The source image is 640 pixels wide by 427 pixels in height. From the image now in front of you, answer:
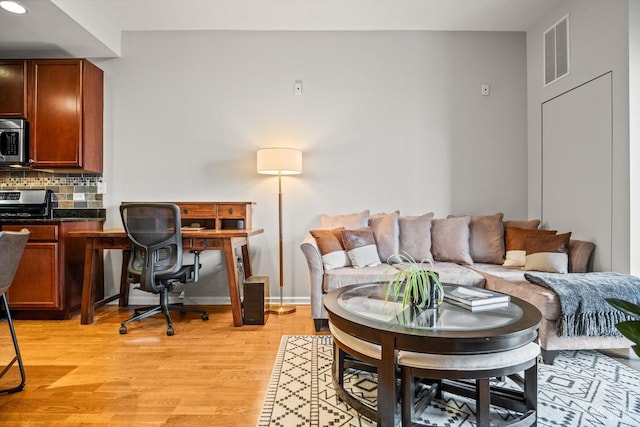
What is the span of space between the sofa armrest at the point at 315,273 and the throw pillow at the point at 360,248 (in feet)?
1.05

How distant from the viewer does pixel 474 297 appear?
1752 millimetres

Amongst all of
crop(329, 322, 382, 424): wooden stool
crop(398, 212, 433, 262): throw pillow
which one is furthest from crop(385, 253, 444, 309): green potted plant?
A: crop(398, 212, 433, 262): throw pillow

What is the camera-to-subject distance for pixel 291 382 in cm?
195

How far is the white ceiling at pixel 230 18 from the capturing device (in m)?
3.08

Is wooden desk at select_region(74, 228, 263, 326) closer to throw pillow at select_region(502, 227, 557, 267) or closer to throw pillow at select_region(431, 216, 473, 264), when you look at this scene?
throw pillow at select_region(431, 216, 473, 264)

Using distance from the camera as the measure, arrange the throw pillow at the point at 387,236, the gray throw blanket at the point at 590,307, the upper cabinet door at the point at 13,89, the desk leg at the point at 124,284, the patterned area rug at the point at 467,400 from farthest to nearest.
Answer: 1. the desk leg at the point at 124,284
2. the upper cabinet door at the point at 13,89
3. the throw pillow at the point at 387,236
4. the gray throw blanket at the point at 590,307
5. the patterned area rug at the point at 467,400

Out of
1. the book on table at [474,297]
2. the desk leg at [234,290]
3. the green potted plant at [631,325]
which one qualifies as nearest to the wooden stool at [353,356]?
the book on table at [474,297]

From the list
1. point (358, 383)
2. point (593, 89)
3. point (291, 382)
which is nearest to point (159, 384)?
point (291, 382)

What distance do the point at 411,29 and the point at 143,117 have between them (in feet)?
9.65

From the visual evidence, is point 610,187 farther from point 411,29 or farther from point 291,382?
point 291,382

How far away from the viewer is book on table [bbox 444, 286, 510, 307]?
1.69m

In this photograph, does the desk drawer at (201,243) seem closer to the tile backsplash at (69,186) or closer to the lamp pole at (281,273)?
the lamp pole at (281,273)

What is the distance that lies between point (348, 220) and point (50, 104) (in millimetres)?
3036

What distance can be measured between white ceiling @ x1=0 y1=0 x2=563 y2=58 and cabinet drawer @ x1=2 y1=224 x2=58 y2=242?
1.72 meters
